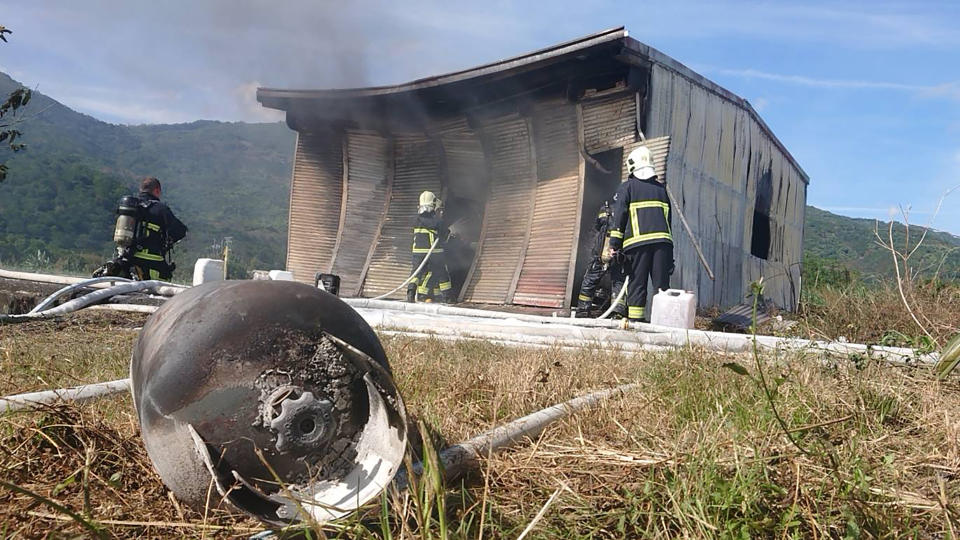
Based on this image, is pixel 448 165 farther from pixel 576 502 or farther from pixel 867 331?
pixel 576 502

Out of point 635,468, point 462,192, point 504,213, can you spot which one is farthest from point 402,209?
point 635,468

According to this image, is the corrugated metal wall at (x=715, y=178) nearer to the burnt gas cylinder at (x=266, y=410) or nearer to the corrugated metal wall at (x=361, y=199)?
the corrugated metal wall at (x=361, y=199)

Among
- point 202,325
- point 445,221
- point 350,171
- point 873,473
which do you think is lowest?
point 873,473

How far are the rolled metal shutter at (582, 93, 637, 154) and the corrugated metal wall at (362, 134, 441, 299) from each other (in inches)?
128

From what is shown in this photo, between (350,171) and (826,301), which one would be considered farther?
(350,171)

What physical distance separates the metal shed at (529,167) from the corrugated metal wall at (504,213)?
0.08ft

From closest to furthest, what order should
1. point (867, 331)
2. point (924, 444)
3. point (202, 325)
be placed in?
point (202, 325) → point (924, 444) → point (867, 331)

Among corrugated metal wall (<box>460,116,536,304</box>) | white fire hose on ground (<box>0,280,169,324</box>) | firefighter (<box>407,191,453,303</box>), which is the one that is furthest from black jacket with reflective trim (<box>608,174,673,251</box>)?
white fire hose on ground (<box>0,280,169,324</box>)

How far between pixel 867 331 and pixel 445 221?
7.25m

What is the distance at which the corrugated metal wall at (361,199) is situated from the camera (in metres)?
11.7

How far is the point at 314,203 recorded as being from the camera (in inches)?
476

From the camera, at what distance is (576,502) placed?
1.73m

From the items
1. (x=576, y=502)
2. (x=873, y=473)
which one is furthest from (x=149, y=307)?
(x=873, y=473)

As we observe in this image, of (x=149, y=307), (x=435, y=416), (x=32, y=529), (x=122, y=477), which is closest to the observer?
(x=32, y=529)
